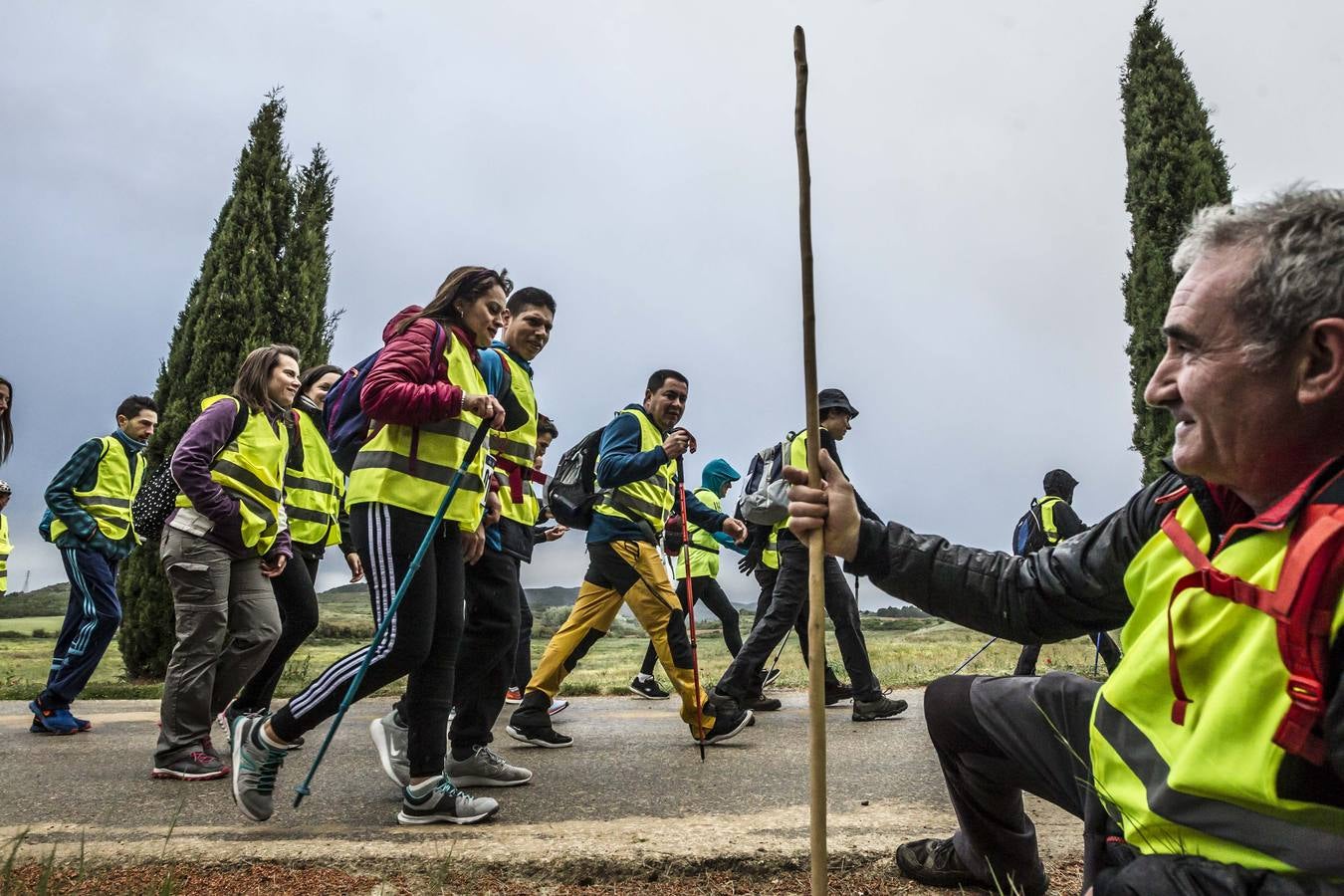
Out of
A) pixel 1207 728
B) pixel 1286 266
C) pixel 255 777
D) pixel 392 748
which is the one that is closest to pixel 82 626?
pixel 392 748

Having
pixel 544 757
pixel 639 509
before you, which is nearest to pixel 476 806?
pixel 544 757

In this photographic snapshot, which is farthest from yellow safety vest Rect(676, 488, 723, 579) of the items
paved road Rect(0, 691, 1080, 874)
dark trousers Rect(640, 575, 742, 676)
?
paved road Rect(0, 691, 1080, 874)

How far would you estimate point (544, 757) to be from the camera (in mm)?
4910

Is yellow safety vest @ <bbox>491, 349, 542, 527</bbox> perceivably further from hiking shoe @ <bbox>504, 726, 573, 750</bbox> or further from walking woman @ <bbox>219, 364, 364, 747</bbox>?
hiking shoe @ <bbox>504, 726, 573, 750</bbox>

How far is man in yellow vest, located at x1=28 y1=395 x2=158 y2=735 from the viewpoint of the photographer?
5.93 m

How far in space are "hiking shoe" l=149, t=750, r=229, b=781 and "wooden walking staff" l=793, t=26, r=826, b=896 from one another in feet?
12.2

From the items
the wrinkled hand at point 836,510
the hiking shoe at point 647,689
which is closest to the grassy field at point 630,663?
the hiking shoe at point 647,689

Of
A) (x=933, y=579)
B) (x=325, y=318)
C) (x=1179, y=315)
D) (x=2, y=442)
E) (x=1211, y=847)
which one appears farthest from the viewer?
(x=325, y=318)

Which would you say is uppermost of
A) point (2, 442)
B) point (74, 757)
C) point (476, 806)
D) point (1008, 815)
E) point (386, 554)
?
point (2, 442)

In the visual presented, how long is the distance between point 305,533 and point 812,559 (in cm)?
494

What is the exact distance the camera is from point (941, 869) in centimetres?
256

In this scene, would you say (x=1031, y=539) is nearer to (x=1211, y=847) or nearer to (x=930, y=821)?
(x=930, y=821)

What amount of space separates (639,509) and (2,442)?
12.2 feet

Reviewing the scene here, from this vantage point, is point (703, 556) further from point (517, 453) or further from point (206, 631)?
point (206, 631)
